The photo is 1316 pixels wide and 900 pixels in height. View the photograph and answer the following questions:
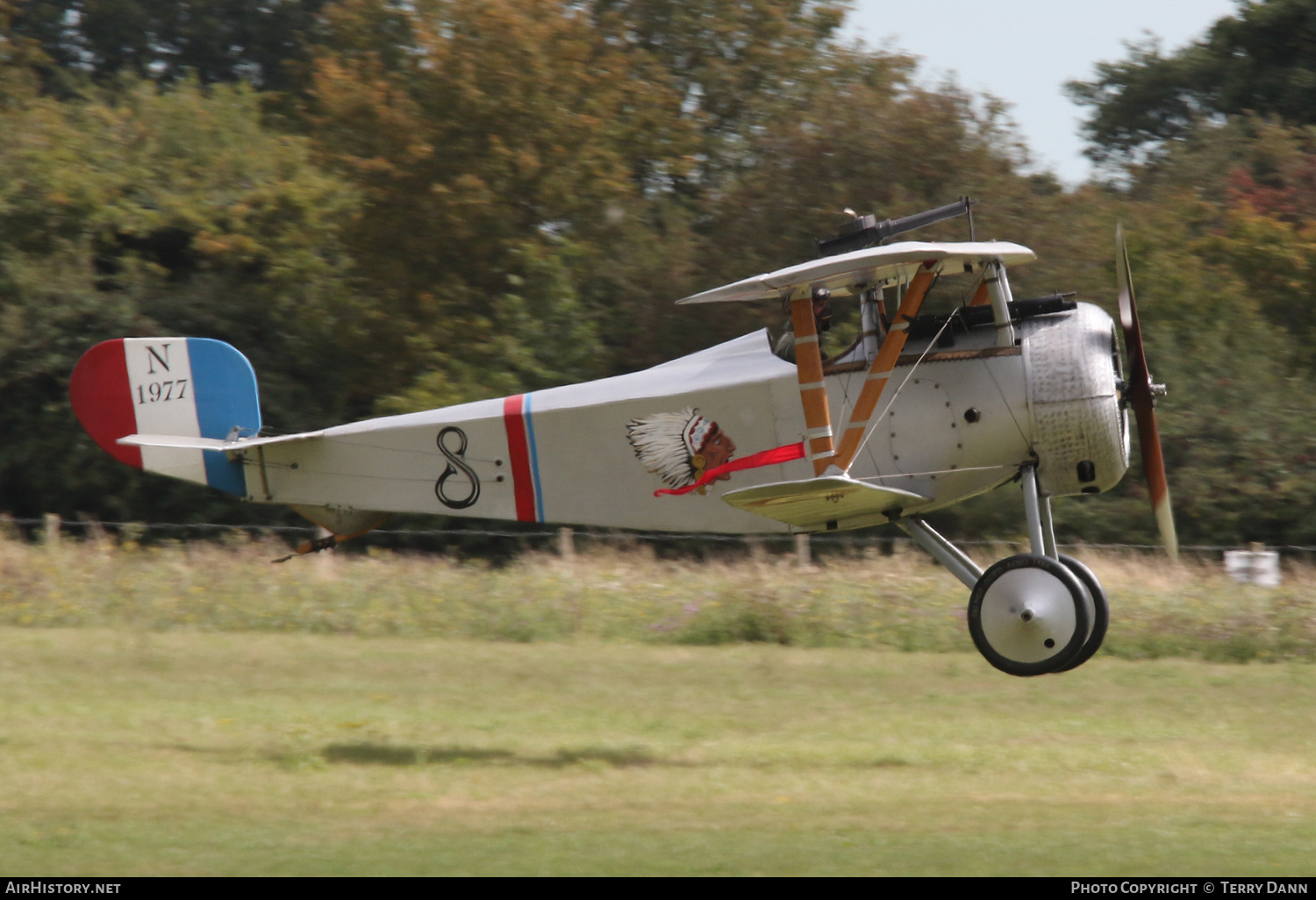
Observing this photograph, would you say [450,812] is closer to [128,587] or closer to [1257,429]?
[128,587]

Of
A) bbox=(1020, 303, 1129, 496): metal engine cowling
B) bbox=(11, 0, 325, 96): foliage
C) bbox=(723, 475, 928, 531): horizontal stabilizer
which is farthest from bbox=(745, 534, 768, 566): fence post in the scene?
bbox=(11, 0, 325, 96): foliage

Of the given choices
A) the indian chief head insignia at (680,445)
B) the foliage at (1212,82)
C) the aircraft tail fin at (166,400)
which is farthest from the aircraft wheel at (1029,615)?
the foliage at (1212,82)

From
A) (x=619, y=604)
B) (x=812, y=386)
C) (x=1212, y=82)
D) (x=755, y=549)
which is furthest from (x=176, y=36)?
(x=812, y=386)

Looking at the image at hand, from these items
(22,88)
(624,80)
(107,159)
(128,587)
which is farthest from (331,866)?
(22,88)

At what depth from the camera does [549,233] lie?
82.5ft

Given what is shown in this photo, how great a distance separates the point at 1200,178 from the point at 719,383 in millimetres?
29319

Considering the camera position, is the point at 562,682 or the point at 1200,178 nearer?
the point at 562,682

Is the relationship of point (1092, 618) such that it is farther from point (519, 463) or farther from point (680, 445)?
point (519, 463)

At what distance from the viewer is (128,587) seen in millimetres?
14039

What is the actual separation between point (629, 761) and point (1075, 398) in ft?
11.7

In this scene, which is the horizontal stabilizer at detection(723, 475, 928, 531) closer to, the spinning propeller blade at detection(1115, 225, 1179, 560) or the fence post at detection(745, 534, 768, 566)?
the spinning propeller blade at detection(1115, 225, 1179, 560)

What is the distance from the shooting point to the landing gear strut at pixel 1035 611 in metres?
7.86

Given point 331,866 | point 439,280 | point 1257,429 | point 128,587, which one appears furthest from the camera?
point 439,280

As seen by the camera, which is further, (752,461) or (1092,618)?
(752,461)
